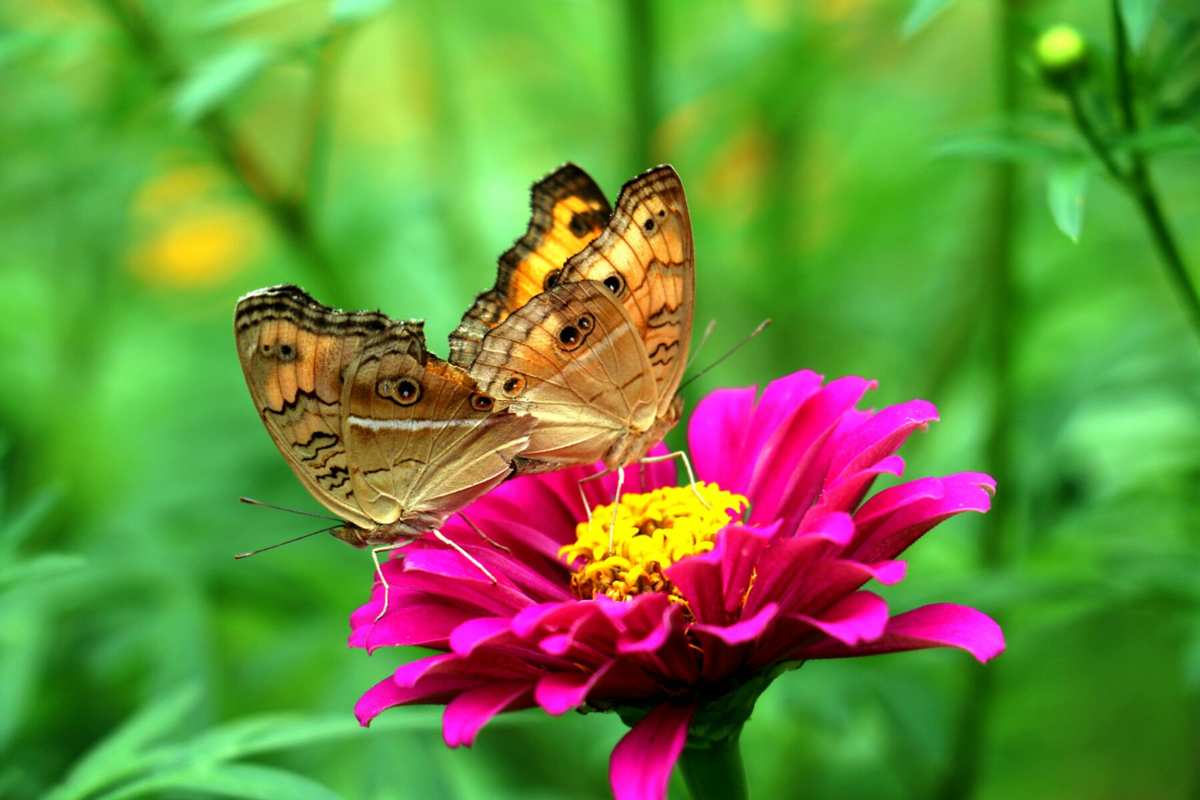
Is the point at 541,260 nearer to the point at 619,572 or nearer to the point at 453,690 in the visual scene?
the point at 619,572

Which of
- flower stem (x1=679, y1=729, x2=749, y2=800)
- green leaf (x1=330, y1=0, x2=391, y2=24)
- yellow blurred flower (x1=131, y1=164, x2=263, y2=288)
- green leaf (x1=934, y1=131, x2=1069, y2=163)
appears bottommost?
flower stem (x1=679, y1=729, x2=749, y2=800)

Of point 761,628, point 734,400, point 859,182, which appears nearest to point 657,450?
point 734,400

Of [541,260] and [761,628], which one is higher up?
[541,260]

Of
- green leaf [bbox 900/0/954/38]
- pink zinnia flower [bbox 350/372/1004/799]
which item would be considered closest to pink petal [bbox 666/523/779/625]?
pink zinnia flower [bbox 350/372/1004/799]

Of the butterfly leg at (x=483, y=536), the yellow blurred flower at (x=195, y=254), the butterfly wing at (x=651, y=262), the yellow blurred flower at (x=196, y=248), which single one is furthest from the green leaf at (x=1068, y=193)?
the yellow blurred flower at (x=195, y=254)

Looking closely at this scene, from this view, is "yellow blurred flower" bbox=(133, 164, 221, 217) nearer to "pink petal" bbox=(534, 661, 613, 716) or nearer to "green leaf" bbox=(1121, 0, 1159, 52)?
"pink petal" bbox=(534, 661, 613, 716)

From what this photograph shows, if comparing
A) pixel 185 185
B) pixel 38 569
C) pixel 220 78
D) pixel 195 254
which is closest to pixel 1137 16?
pixel 220 78

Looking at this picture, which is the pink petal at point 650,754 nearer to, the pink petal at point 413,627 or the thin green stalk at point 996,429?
the pink petal at point 413,627

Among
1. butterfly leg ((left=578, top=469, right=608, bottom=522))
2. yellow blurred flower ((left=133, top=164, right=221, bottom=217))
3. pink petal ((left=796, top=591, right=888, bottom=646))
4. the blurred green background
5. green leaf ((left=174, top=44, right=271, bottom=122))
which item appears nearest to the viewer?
pink petal ((left=796, top=591, right=888, bottom=646))
